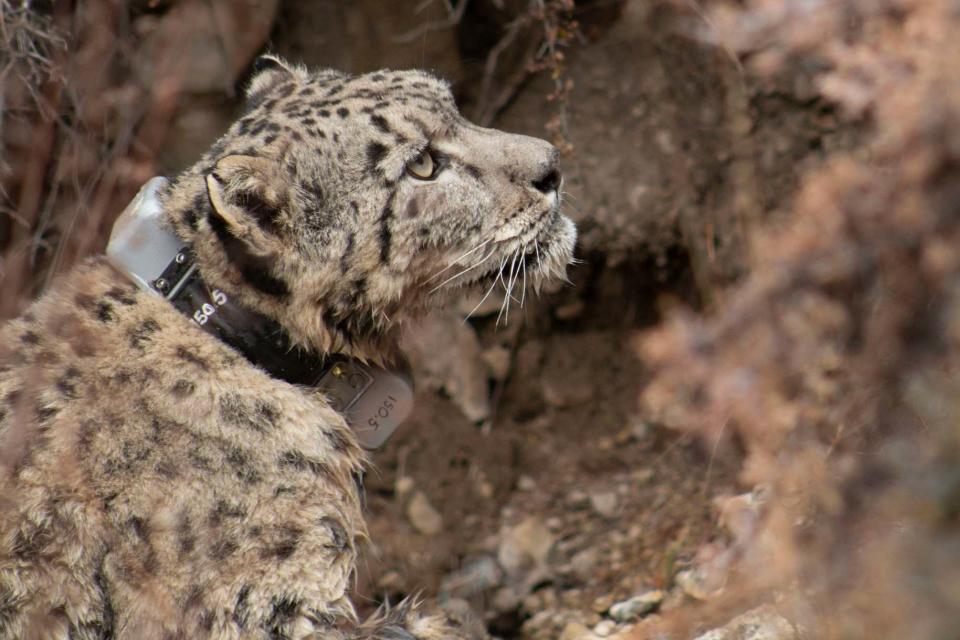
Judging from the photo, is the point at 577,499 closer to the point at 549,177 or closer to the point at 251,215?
the point at 549,177

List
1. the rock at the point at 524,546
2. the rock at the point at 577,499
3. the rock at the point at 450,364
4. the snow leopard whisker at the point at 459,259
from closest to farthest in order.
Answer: the snow leopard whisker at the point at 459,259
the rock at the point at 524,546
the rock at the point at 577,499
the rock at the point at 450,364

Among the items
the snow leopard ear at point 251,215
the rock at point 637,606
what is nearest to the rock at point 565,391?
the rock at point 637,606

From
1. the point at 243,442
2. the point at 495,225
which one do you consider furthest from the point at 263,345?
the point at 495,225

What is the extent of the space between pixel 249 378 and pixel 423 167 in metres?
1.01

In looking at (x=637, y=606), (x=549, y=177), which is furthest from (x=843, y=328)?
(x=637, y=606)

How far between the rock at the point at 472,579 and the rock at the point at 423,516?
0.29 metres

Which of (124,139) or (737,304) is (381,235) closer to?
(737,304)

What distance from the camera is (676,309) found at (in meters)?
6.23

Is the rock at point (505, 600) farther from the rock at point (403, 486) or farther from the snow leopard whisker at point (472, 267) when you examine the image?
the snow leopard whisker at point (472, 267)

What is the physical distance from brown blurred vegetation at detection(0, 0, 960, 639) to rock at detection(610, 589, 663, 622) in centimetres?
62

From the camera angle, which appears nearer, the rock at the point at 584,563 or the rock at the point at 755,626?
the rock at the point at 755,626

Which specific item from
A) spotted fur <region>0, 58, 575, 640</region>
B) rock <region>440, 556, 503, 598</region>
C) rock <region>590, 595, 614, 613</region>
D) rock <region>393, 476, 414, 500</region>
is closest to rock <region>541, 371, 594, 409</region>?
rock <region>393, 476, 414, 500</region>

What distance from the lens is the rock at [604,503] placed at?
5842mm

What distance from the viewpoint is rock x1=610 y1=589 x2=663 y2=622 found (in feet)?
16.4
